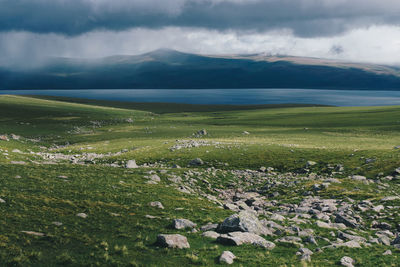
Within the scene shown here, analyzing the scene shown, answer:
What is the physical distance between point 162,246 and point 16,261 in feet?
19.6

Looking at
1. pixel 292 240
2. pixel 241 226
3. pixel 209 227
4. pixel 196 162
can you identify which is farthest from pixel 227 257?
pixel 196 162

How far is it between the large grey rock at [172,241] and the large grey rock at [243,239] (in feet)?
6.34

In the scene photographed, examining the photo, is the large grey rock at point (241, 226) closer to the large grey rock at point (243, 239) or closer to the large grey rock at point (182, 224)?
the large grey rock at point (243, 239)

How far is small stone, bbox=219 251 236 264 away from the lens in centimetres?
1284

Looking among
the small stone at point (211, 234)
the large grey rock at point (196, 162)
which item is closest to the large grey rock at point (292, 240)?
the small stone at point (211, 234)

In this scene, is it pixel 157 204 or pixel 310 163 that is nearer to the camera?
pixel 157 204

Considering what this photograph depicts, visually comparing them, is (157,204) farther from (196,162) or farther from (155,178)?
(196,162)

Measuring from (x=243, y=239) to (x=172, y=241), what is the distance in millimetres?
3783

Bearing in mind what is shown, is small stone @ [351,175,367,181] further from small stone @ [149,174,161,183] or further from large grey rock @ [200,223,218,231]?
large grey rock @ [200,223,218,231]

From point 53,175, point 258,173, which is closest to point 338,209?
point 258,173

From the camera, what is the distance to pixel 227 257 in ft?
42.8

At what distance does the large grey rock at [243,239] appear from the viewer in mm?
15016

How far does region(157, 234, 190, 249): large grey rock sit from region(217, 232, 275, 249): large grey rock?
6.34 feet

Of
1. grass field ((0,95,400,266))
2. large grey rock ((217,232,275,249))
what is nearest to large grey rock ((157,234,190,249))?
grass field ((0,95,400,266))
